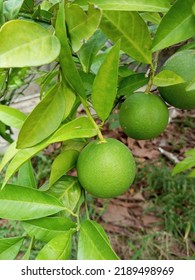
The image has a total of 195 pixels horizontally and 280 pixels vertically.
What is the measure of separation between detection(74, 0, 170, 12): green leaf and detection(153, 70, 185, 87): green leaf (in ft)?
0.37

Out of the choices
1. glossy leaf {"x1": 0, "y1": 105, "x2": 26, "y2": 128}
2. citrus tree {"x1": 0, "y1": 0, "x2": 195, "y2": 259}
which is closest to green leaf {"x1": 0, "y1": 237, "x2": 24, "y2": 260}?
citrus tree {"x1": 0, "y1": 0, "x2": 195, "y2": 259}

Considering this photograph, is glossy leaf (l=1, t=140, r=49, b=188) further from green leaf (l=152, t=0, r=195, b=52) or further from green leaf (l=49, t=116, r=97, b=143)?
green leaf (l=152, t=0, r=195, b=52)

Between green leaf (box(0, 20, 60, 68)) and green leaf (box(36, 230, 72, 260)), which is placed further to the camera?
green leaf (box(36, 230, 72, 260))

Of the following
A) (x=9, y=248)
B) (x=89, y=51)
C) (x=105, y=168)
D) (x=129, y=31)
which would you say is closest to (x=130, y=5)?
(x=129, y=31)

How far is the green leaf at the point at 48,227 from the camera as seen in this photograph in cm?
80

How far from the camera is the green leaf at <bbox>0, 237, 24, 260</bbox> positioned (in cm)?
81

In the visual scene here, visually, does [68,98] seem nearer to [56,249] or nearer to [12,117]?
[12,117]

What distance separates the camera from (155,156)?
265 centimetres

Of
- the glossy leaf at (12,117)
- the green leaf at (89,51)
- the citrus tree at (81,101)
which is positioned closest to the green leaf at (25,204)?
the citrus tree at (81,101)

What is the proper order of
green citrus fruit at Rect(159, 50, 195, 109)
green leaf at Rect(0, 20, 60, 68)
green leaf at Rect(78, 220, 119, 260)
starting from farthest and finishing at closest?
green citrus fruit at Rect(159, 50, 195, 109) < green leaf at Rect(78, 220, 119, 260) < green leaf at Rect(0, 20, 60, 68)

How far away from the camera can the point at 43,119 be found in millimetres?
708

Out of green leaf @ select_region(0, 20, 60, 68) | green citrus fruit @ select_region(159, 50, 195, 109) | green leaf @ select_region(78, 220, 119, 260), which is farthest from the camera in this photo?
green citrus fruit @ select_region(159, 50, 195, 109)
